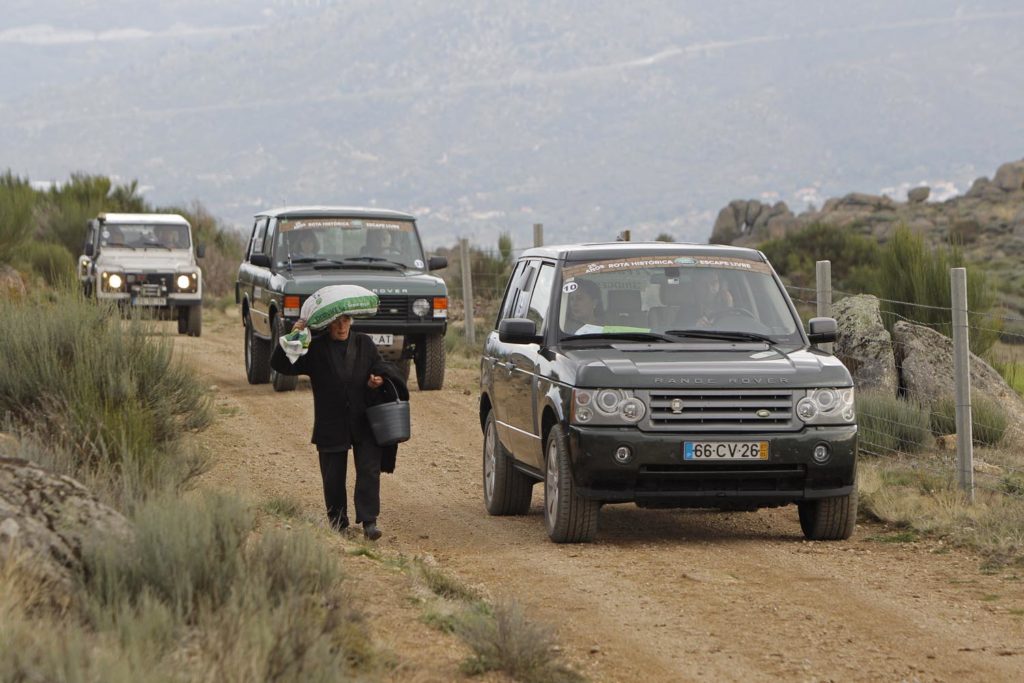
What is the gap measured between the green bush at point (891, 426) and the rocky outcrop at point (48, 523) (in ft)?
26.3

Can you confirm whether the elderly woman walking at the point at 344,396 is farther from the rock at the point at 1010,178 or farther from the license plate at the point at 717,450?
the rock at the point at 1010,178

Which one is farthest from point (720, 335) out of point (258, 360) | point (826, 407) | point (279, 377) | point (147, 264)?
point (147, 264)

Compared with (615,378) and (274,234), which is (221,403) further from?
(615,378)

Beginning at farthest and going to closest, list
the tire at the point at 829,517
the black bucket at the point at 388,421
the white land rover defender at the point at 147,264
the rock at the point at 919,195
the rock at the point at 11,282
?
1. the rock at the point at 919,195
2. the white land rover defender at the point at 147,264
3. the rock at the point at 11,282
4. the tire at the point at 829,517
5. the black bucket at the point at 388,421

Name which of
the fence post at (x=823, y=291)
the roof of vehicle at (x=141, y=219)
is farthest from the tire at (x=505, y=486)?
the roof of vehicle at (x=141, y=219)

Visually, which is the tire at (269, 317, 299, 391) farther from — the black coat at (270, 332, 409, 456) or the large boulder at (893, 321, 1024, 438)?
the black coat at (270, 332, 409, 456)

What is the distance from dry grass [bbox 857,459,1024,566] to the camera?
9.80m

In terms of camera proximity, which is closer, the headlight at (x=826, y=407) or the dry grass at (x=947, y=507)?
the headlight at (x=826, y=407)

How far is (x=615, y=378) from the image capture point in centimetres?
941

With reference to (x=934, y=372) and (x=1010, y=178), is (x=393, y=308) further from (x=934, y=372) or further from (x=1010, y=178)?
(x=1010, y=178)

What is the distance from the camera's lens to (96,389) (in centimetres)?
1084

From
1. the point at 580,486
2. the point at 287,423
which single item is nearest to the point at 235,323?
the point at 287,423

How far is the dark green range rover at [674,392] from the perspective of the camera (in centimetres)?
938

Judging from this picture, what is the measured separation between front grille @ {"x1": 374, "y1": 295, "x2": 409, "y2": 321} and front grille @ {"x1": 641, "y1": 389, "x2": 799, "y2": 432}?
9040 mm
